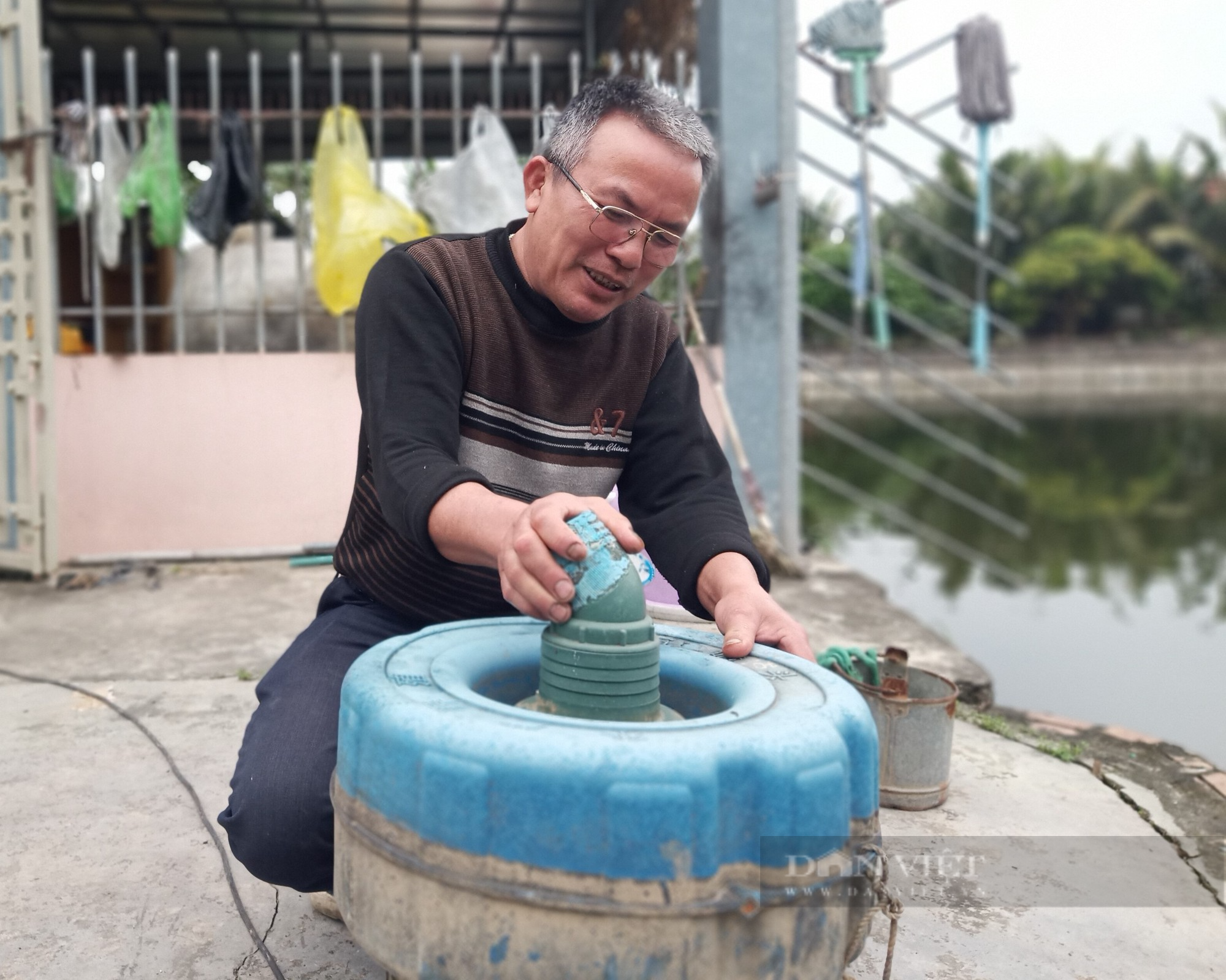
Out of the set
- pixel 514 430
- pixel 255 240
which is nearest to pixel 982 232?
pixel 255 240

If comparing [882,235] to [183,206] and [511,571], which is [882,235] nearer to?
[183,206]

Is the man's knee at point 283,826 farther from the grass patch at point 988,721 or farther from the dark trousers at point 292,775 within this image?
the grass patch at point 988,721

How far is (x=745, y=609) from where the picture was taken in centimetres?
151

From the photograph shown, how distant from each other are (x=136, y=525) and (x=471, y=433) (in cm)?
384

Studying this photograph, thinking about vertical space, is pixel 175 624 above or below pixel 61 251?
below

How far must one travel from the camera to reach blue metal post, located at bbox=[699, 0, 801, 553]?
16.5 feet

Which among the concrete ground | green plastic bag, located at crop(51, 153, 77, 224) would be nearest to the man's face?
the concrete ground

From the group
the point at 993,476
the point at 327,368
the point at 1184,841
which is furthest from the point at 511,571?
the point at 993,476

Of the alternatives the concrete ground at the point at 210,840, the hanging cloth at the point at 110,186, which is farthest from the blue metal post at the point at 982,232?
the hanging cloth at the point at 110,186

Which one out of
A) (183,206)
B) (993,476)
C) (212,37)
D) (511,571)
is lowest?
(993,476)

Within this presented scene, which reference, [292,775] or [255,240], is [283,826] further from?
[255,240]

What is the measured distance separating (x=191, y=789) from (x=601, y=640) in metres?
1.49

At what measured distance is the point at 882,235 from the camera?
24.8 m

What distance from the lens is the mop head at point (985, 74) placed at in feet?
22.4
